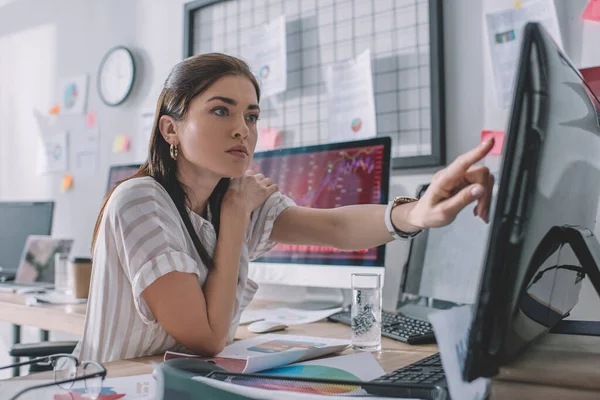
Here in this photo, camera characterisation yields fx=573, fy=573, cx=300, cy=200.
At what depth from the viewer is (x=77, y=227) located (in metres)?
2.44

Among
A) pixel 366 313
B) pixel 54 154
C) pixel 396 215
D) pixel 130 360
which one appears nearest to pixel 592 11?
pixel 396 215

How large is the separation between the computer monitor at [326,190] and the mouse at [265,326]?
248 millimetres

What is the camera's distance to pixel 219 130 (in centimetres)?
104

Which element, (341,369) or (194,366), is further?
(341,369)

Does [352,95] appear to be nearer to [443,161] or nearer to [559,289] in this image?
[443,161]

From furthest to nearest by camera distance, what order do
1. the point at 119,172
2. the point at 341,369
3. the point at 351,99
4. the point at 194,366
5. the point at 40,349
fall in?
the point at 119,172, the point at 351,99, the point at 40,349, the point at 341,369, the point at 194,366

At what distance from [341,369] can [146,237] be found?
37cm

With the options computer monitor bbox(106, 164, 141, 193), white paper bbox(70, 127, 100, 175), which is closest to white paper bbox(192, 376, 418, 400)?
computer monitor bbox(106, 164, 141, 193)

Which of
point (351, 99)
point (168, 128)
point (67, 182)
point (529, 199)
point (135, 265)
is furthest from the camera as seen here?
point (67, 182)

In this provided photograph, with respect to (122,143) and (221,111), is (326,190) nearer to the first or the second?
(221,111)

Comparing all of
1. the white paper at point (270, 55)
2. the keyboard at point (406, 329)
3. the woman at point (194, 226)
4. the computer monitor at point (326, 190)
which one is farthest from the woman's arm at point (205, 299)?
the white paper at point (270, 55)

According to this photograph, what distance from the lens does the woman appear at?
90 cm

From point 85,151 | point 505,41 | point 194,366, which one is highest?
point 505,41

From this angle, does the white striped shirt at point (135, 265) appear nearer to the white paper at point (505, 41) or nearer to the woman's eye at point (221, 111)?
the woman's eye at point (221, 111)
